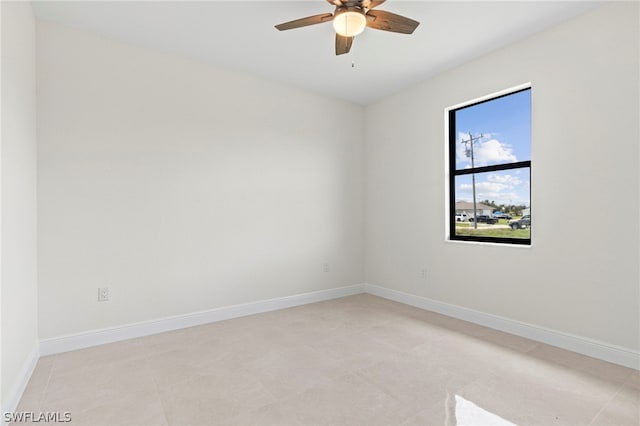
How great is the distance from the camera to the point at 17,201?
6.52 ft

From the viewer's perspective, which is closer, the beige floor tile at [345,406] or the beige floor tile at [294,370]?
the beige floor tile at [345,406]

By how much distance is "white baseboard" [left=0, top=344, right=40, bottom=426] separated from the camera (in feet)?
5.59

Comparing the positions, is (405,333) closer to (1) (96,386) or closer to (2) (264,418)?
(2) (264,418)

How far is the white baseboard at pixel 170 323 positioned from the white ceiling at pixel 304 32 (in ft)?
8.11

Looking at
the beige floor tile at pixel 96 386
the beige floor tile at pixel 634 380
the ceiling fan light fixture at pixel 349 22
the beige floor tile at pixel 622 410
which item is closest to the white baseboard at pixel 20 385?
the beige floor tile at pixel 96 386

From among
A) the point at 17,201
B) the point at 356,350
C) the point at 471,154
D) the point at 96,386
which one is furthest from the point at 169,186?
the point at 471,154

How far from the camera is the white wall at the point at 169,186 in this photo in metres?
2.61

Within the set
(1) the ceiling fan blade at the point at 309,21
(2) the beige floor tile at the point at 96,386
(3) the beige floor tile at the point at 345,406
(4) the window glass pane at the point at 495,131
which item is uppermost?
(1) the ceiling fan blade at the point at 309,21

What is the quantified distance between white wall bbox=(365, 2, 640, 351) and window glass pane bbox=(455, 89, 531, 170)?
0.57ft

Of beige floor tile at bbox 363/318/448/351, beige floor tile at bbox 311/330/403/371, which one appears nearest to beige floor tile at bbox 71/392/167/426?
beige floor tile at bbox 311/330/403/371

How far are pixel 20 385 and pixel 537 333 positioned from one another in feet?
12.0

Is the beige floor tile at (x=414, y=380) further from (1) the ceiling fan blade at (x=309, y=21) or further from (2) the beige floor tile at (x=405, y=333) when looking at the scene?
(1) the ceiling fan blade at (x=309, y=21)

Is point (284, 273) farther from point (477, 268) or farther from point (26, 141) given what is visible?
point (26, 141)

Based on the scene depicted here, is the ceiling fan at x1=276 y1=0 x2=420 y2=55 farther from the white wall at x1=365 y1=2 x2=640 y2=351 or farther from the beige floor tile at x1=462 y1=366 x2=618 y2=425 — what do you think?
the beige floor tile at x1=462 y1=366 x2=618 y2=425
